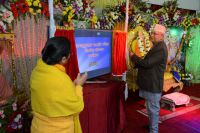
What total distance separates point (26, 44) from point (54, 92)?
111 cm

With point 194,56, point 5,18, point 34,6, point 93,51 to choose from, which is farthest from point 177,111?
point 5,18

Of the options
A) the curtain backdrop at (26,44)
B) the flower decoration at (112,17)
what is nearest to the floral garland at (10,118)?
the curtain backdrop at (26,44)

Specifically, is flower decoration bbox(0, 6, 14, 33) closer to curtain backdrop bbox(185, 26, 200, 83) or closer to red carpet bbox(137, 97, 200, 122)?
red carpet bbox(137, 97, 200, 122)

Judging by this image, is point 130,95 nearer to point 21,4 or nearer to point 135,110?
point 135,110

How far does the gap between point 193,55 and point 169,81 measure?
190 centimetres

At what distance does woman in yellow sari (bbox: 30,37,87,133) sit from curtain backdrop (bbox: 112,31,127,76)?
142 cm

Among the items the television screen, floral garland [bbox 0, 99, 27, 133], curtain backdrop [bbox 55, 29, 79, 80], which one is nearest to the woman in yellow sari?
floral garland [bbox 0, 99, 27, 133]

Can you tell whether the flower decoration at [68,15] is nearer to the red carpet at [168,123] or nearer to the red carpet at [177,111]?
the red carpet at [168,123]

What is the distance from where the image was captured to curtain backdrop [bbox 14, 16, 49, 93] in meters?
2.36

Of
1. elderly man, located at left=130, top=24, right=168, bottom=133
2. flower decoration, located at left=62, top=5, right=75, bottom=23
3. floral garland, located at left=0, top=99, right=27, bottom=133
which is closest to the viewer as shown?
floral garland, located at left=0, top=99, right=27, bottom=133

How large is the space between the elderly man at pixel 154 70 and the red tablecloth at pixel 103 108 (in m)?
0.30

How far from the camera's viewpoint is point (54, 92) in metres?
1.50

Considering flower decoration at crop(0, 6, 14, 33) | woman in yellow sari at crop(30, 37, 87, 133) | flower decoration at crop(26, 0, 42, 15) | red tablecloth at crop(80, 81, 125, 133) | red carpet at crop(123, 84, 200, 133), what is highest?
flower decoration at crop(26, 0, 42, 15)

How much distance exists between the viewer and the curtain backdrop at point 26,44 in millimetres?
2359
